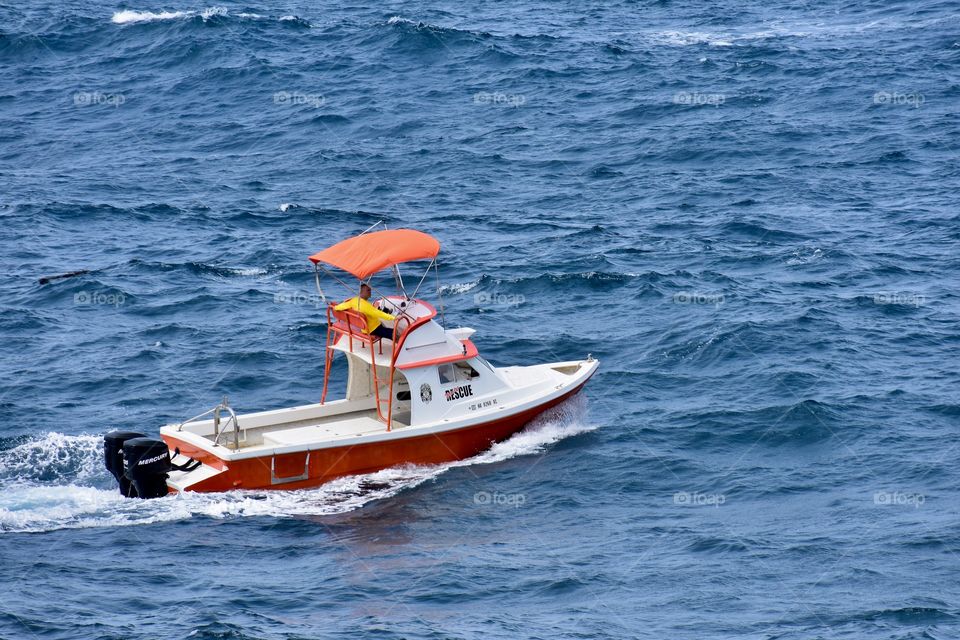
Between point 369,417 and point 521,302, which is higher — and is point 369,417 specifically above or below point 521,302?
below

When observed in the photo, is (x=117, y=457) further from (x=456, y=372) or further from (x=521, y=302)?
(x=521, y=302)

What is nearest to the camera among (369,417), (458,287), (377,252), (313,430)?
(377,252)

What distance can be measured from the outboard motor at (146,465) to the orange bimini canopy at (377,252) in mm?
4798

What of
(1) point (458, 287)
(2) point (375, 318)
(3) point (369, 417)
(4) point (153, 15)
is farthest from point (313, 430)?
(4) point (153, 15)

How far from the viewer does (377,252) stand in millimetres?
26516

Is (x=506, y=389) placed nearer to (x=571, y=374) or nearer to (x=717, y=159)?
(x=571, y=374)

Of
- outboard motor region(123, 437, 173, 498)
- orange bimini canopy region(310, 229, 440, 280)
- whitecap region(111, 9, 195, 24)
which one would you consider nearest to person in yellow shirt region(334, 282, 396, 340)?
orange bimini canopy region(310, 229, 440, 280)

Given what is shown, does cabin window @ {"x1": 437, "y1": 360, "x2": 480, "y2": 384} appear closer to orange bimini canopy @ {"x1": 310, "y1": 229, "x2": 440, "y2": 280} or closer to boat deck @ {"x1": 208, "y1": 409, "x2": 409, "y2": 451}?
boat deck @ {"x1": 208, "y1": 409, "x2": 409, "y2": 451}

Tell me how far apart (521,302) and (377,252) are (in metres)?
9.98

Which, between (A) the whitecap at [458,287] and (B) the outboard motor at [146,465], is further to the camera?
(A) the whitecap at [458,287]

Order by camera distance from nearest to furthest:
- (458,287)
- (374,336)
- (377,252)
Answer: (377,252) < (374,336) < (458,287)

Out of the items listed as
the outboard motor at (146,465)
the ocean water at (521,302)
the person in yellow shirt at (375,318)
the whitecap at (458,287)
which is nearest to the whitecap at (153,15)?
the ocean water at (521,302)

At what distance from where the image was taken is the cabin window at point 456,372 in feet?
89.9

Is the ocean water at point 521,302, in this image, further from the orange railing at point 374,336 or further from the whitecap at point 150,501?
the orange railing at point 374,336
